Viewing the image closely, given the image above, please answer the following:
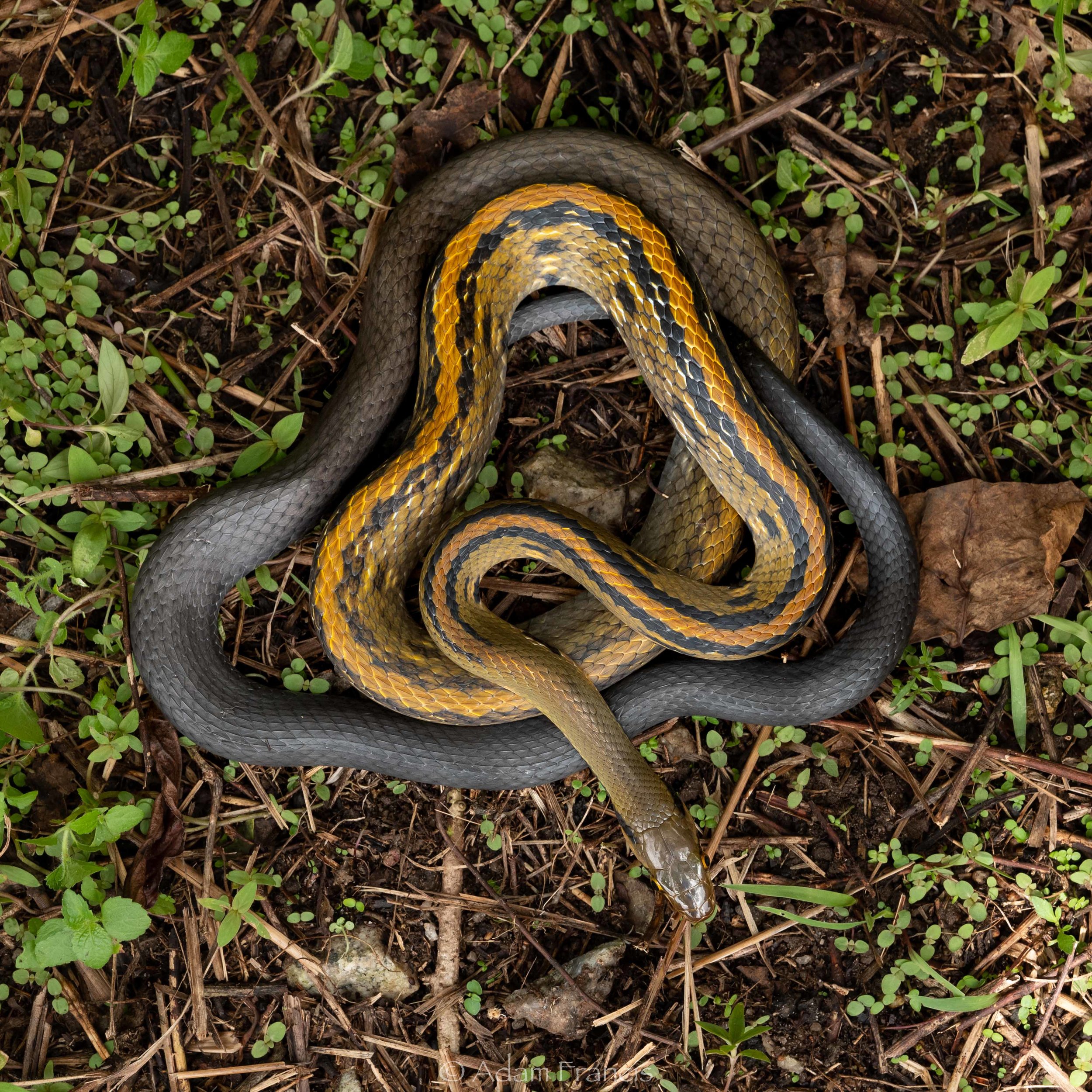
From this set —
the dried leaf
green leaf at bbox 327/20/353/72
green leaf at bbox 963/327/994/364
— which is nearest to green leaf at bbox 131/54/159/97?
green leaf at bbox 327/20/353/72

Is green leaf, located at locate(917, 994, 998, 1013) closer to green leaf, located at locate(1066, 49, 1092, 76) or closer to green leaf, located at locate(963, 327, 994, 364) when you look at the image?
green leaf, located at locate(963, 327, 994, 364)

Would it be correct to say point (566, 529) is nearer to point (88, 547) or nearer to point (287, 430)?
point (287, 430)

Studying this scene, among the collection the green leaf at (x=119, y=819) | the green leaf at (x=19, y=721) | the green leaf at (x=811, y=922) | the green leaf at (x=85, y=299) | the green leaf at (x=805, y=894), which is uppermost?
the green leaf at (x=85, y=299)

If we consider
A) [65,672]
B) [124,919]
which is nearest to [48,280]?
[65,672]

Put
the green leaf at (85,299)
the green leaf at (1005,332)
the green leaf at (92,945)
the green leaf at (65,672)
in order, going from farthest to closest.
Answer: the green leaf at (85,299) → the green leaf at (65,672) → the green leaf at (1005,332) → the green leaf at (92,945)

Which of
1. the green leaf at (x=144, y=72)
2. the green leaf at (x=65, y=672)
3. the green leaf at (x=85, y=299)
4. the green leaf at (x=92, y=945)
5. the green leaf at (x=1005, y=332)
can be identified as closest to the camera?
the green leaf at (x=92, y=945)

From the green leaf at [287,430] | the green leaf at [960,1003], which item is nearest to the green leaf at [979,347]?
the green leaf at [960,1003]

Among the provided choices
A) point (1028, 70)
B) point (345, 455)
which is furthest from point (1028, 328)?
point (345, 455)

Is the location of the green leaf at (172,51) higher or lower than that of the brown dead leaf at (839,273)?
higher

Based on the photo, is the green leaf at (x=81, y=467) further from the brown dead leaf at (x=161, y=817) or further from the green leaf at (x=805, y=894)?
the green leaf at (x=805, y=894)

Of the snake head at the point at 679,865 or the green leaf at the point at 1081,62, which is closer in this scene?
the snake head at the point at 679,865
